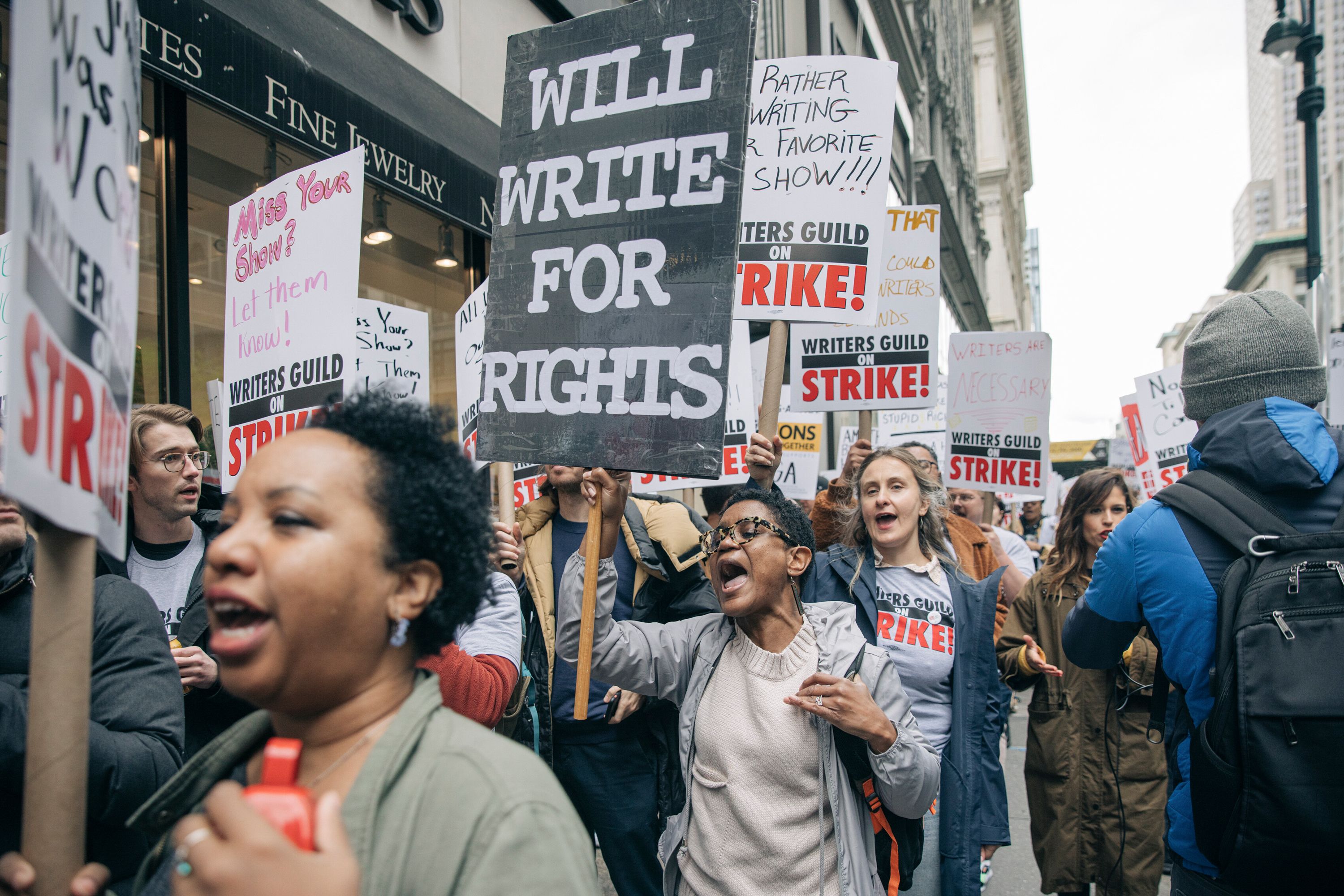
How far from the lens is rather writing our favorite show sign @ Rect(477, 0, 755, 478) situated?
99.1 inches

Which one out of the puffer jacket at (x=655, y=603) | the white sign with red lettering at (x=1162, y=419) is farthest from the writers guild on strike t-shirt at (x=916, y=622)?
the white sign with red lettering at (x=1162, y=419)

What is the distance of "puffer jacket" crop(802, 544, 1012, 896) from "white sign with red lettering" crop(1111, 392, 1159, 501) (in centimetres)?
362

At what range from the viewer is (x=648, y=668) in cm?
270

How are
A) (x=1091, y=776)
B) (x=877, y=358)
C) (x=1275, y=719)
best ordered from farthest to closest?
(x=877, y=358)
(x=1091, y=776)
(x=1275, y=719)

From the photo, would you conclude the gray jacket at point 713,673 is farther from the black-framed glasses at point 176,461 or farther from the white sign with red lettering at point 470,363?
the white sign with red lettering at point 470,363

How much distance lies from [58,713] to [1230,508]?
7.33 feet

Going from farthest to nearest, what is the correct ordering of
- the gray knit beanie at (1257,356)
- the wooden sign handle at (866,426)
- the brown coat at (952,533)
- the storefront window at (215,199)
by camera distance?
1. the storefront window at (215,199)
2. the wooden sign handle at (866,426)
3. the brown coat at (952,533)
4. the gray knit beanie at (1257,356)

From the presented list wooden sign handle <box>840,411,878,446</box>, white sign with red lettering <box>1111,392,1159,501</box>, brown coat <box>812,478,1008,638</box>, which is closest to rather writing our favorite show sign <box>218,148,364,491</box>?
brown coat <box>812,478,1008,638</box>

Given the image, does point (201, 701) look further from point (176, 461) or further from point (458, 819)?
point (458, 819)

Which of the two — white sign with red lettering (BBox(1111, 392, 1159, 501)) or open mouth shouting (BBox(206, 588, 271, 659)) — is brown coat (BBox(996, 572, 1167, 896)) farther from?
open mouth shouting (BBox(206, 588, 271, 659))

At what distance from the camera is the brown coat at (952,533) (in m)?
4.57

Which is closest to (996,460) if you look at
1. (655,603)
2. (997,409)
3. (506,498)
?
(997,409)

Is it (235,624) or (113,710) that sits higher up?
(235,624)

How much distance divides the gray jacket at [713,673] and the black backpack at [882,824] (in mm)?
20
